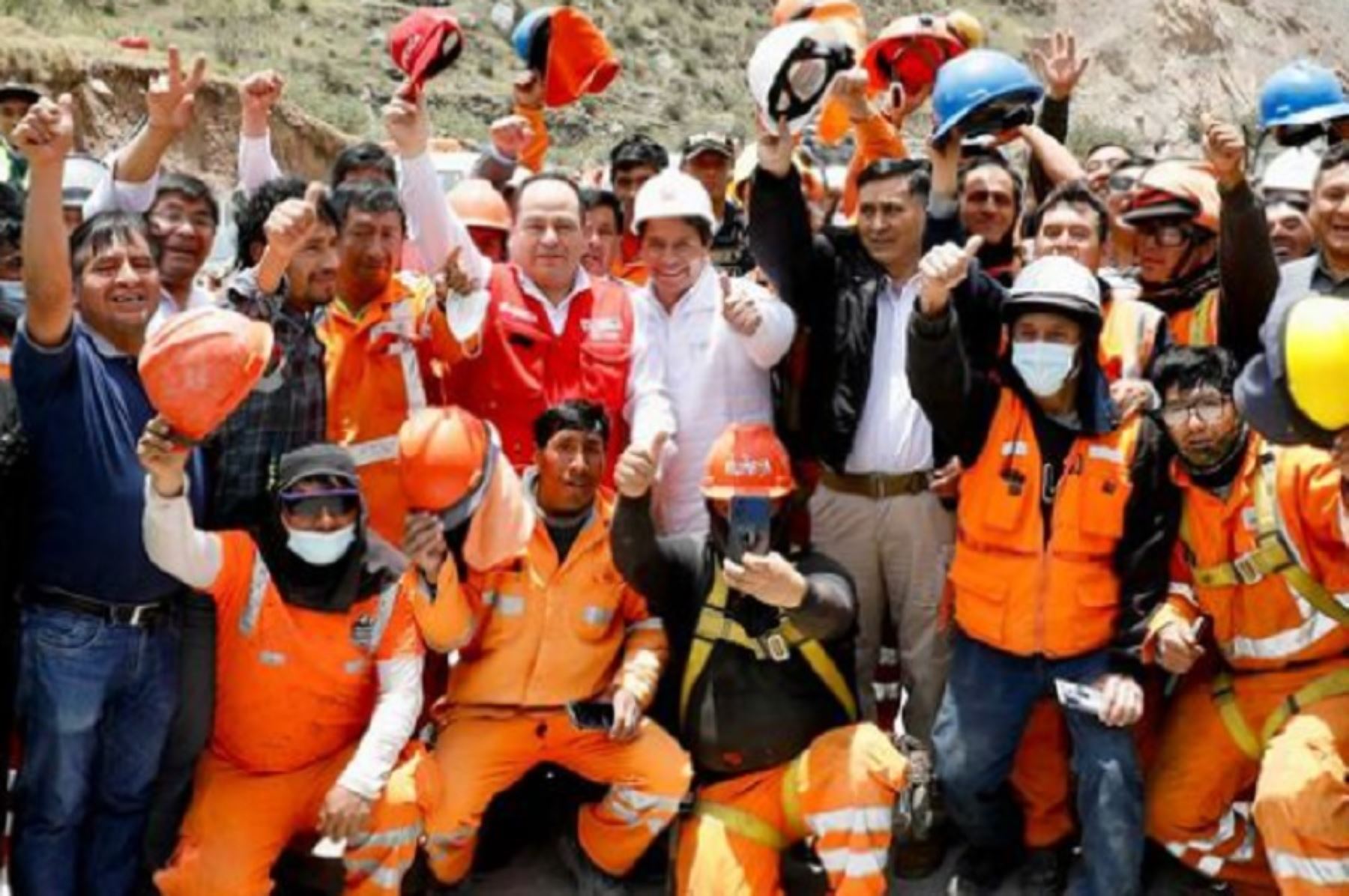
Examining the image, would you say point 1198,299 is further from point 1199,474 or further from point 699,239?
point 699,239

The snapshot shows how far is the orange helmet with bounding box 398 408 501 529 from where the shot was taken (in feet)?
15.6

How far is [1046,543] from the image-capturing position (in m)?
4.84

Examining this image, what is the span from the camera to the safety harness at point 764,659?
492 centimetres

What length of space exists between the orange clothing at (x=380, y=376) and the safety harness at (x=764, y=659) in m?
1.23

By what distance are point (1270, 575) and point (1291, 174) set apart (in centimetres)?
253

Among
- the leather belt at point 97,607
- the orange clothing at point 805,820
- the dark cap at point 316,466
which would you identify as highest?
the dark cap at point 316,466

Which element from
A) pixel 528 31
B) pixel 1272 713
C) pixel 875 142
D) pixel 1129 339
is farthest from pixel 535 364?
pixel 1272 713

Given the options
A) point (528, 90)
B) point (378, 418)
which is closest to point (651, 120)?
point (528, 90)

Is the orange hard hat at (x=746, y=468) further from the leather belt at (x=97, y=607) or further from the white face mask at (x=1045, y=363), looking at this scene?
the leather belt at (x=97, y=607)

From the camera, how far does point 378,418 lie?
17.9 ft

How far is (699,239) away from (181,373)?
2.18m

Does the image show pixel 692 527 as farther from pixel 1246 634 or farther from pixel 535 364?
pixel 1246 634

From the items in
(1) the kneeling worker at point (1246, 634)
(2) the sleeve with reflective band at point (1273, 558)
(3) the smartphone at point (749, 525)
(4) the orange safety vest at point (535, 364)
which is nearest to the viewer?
(1) the kneeling worker at point (1246, 634)

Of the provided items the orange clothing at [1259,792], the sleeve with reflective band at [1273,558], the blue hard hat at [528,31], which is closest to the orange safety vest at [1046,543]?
the sleeve with reflective band at [1273,558]
